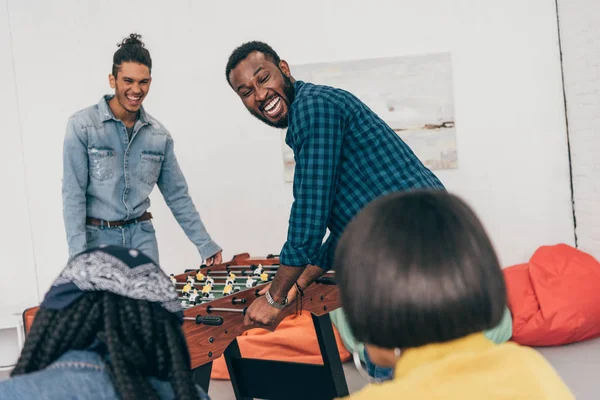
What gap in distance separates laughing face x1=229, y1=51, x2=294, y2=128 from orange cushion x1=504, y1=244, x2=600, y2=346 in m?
2.09

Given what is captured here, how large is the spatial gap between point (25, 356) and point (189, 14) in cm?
389

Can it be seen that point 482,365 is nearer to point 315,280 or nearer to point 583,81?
point 315,280

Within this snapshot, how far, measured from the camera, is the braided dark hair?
1093 millimetres

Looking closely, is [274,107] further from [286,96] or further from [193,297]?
[193,297]

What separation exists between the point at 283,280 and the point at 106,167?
4.52ft

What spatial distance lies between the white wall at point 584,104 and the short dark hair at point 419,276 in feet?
12.1

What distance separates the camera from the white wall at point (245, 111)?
180 inches

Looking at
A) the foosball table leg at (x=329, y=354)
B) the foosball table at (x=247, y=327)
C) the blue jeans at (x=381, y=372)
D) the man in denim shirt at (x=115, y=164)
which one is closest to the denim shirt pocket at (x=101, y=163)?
the man in denim shirt at (x=115, y=164)

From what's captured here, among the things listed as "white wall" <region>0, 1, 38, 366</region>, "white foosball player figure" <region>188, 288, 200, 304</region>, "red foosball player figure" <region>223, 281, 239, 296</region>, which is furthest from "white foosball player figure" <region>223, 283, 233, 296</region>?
"white wall" <region>0, 1, 38, 366</region>

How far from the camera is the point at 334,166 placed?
2.19 metres

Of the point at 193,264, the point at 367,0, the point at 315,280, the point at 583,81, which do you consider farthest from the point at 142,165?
the point at 583,81

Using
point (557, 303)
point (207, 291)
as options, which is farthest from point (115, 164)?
point (557, 303)

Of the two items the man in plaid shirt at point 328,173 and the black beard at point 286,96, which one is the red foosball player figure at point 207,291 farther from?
the black beard at point 286,96

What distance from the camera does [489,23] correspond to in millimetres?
4555
